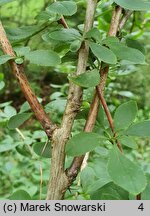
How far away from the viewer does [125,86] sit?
2.95 meters

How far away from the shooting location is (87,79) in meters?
0.39

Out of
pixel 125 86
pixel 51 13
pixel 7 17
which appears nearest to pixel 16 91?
pixel 7 17

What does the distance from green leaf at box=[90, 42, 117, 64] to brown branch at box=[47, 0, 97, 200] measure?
0.05 feet

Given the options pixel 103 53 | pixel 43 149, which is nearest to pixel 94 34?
pixel 103 53

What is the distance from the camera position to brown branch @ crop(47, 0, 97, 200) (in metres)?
0.40

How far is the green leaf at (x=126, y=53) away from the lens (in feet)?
1.40

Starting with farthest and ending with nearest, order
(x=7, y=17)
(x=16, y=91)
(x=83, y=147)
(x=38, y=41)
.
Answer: (x=16, y=91), (x=7, y=17), (x=38, y=41), (x=83, y=147)

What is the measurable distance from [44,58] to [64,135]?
9 centimetres

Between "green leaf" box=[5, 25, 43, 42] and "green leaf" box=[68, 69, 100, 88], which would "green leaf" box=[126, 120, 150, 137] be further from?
"green leaf" box=[5, 25, 43, 42]

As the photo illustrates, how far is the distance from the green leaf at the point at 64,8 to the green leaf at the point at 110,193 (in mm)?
194

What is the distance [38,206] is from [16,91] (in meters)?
3.38

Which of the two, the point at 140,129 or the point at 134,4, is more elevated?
the point at 134,4

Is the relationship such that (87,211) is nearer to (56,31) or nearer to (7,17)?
(56,31)

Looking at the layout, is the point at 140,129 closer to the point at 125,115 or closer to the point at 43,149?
the point at 125,115
